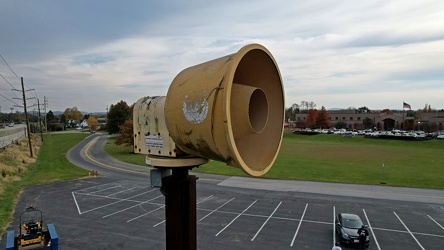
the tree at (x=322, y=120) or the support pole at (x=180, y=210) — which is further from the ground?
the tree at (x=322, y=120)

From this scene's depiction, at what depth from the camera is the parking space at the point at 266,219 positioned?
13172 millimetres

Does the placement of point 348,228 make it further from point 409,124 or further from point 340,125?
point 340,125

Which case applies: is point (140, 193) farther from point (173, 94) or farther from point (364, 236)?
point (173, 94)

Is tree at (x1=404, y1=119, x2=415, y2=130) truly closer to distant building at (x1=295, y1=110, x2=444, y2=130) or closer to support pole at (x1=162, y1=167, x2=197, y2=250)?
distant building at (x1=295, y1=110, x2=444, y2=130)

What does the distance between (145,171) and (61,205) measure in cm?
1141

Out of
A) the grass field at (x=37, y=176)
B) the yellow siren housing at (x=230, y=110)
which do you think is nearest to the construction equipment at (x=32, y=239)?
the grass field at (x=37, y=176)

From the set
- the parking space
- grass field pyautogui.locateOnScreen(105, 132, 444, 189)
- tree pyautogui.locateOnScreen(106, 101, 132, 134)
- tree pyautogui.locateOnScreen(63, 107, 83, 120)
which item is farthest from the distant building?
tree pyautogui.locateOnScreen(63, 107, 83, 120)

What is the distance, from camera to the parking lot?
43.0ft

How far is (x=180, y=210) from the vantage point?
3.28m

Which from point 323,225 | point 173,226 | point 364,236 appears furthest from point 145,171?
point 173,226

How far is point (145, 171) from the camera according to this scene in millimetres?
29594

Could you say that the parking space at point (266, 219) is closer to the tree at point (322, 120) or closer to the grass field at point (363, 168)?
the grass field at point (363, 168)

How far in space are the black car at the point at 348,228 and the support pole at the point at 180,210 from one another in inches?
459

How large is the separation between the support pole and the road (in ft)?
32.2
